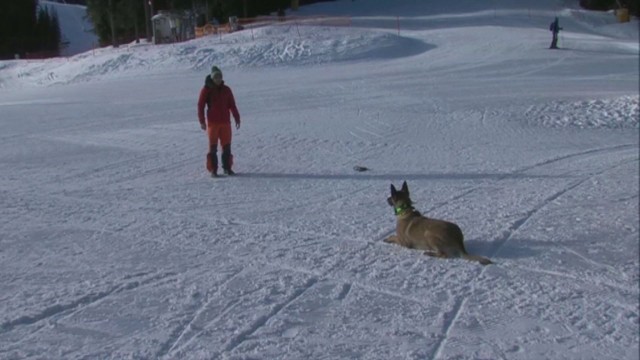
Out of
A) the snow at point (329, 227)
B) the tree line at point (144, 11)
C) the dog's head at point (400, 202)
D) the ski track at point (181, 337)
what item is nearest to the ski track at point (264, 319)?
the snow at point (329, 227)

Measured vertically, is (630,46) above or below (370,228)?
above

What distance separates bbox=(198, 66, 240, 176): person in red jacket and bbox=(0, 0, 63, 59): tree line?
197 feet

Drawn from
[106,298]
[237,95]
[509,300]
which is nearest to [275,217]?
[106,298]

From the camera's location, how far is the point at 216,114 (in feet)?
42.6

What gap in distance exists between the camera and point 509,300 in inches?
255

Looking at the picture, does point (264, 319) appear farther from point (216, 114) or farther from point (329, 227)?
point (216, 114)

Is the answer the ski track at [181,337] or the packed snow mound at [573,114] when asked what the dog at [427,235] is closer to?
the ski track at [181,337]

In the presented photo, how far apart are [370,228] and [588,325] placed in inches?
147

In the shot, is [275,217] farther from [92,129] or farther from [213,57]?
[213,57]

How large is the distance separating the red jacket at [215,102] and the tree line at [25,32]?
197 ft

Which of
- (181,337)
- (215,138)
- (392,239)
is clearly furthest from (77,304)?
(215,138)

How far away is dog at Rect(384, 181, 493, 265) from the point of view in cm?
770

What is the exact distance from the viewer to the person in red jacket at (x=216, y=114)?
1281 cm

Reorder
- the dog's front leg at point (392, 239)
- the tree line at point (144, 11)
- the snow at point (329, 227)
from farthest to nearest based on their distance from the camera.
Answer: the tree line at point (144, 11) → the dog's front leg at point (392, 239) → the snow at point (329, 227)
